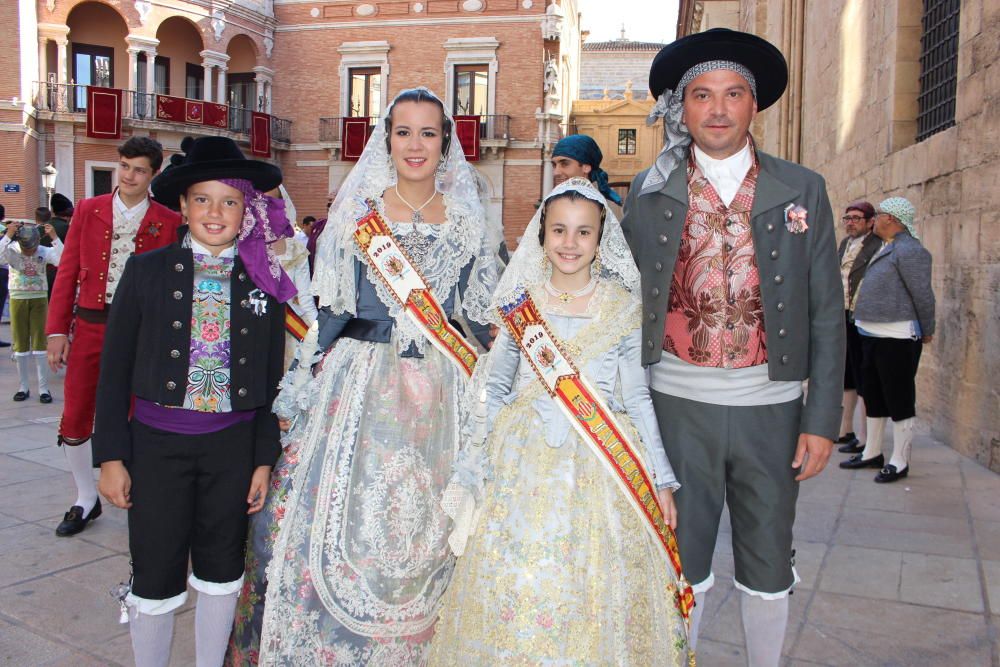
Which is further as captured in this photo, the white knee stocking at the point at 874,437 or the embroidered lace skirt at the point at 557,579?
the white knee stocking at the point at 874,437

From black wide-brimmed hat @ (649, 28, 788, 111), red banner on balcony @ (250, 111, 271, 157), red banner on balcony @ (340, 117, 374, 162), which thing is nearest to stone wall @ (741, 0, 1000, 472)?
black wide-brimmed hat @ (649, 28, 788, 111)

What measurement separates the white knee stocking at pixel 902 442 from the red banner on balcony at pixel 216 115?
24.0 meters

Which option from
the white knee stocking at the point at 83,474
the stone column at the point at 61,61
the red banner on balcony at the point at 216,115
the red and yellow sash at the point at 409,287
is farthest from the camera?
the red banner on balcony at the point at 216,115

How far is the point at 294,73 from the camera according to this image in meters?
26.7

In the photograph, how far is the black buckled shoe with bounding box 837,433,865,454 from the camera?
6840 mm

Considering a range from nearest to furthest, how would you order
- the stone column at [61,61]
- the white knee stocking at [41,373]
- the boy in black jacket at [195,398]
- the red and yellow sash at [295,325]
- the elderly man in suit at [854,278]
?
1. the boy in black jacket at [195,398]
2. the red and yellow sash at [295,325]
3. the elderly man in suit at [854,278]
4. the white knee stocking at [41,373]
5. the stone column at [61,61]

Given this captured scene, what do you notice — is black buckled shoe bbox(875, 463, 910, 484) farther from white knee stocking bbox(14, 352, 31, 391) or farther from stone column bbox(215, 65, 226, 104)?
stone column bbox(215, 65, 226, 104)

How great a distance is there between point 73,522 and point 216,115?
23533 mm

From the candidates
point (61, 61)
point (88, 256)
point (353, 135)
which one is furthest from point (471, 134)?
point (88, 256)

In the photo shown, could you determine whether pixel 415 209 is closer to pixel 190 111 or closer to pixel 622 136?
pixel 190 111

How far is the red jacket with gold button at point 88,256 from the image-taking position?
4.21m

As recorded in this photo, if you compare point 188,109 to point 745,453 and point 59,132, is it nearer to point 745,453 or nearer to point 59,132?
point 59,132

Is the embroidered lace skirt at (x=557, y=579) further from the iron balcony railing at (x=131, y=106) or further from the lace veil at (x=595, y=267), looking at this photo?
the iron balcony railing at (x=131, y=106)

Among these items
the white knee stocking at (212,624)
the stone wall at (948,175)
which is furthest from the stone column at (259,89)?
the white knee stocking at (212,624)
